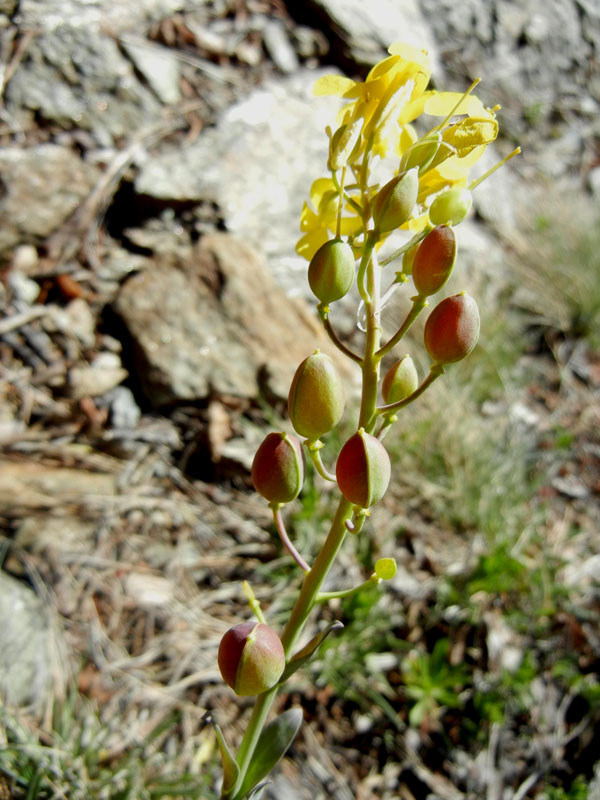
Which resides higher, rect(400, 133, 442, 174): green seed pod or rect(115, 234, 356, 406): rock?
rect(400, 133, 442, 174): green seed pod

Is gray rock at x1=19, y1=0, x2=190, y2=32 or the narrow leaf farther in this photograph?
gray rock at x1=19, y1=0, x2=190, y2=32

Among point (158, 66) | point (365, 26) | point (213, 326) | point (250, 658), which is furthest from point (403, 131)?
point (365, 26)

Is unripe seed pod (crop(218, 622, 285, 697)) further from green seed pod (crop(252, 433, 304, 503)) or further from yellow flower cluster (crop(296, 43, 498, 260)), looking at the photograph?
yellow flower cluster (crop(296, 43, 498, 260))

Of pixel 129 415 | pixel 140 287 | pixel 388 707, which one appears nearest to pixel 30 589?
pixel 129 415

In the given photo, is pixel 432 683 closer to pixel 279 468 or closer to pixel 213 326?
pixel 279 468

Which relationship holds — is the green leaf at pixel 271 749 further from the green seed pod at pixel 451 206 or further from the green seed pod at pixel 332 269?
the green seed pod at pixel 451 206

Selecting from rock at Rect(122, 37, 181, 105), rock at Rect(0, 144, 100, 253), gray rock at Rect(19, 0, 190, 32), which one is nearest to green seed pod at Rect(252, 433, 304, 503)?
rock at Rect(0, 144, 100, 253)
